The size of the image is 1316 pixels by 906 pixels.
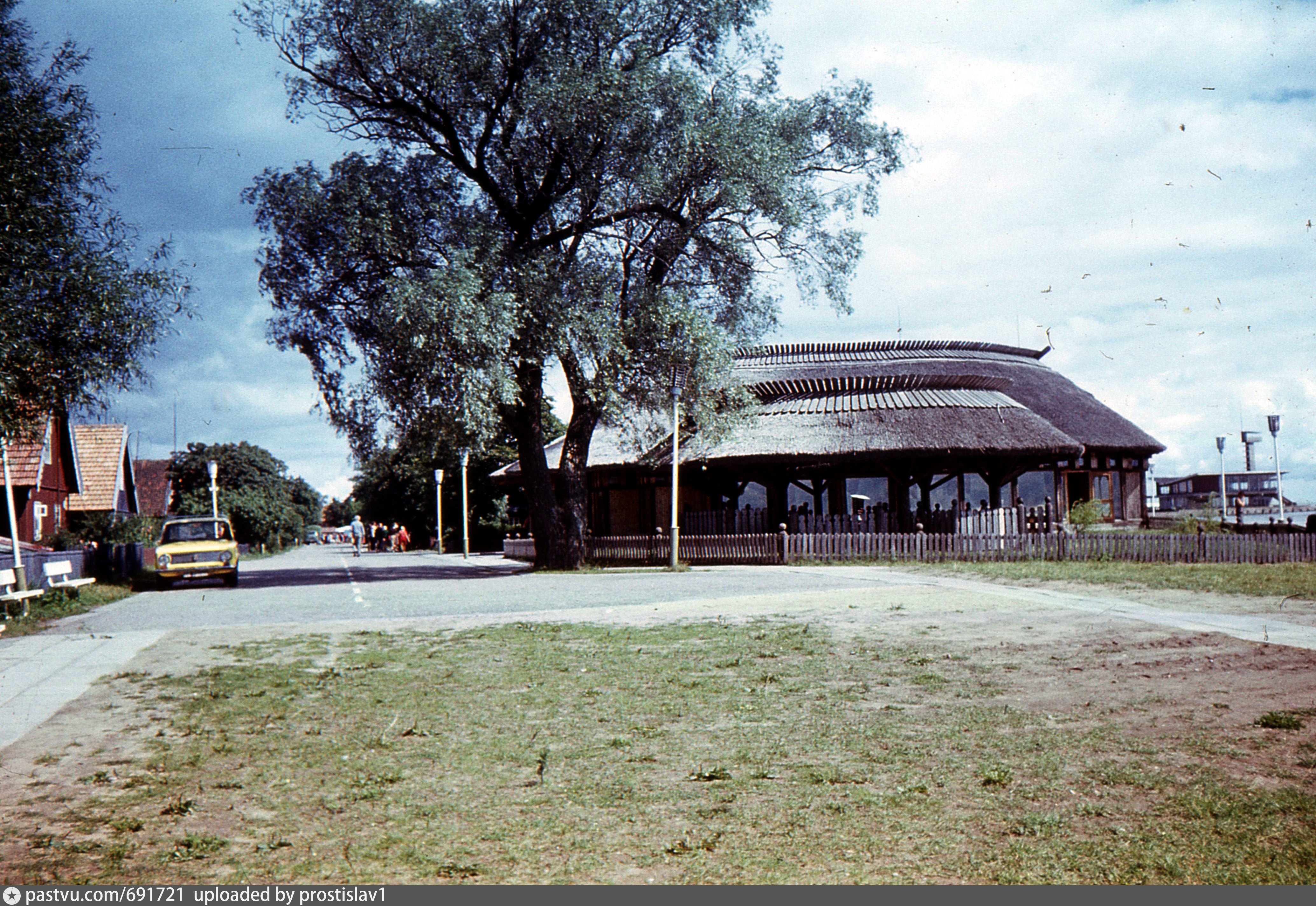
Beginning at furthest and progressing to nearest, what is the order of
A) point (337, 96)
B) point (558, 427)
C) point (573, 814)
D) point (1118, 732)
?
point (558, 427) → point (337, 96) → point (1118, 732) → point (573, 814)

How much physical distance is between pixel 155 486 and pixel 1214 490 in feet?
314

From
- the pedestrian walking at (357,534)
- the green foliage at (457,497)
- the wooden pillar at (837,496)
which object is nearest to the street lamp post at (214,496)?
the pedestrian walking at (357,534)

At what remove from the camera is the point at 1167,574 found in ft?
70.3

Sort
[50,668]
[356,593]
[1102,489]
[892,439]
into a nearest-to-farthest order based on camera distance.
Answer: [50,668] → [356,593] → [892,439] → [1102,489]

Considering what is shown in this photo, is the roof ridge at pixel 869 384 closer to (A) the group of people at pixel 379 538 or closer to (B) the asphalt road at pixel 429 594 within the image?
(B) the asphalt road at pixel 429 594

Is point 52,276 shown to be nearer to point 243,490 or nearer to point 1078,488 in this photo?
point 1078,488

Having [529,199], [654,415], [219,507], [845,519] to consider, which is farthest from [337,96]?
[219,507]

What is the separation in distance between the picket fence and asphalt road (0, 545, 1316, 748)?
2.61 m

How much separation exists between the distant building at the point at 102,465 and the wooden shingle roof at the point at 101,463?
0.02 meters

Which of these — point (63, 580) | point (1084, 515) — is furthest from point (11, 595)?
point (1084, 515)

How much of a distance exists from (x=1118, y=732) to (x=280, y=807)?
513 cm

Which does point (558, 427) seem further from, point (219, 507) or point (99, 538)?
point (99, 538)

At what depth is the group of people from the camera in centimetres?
5569

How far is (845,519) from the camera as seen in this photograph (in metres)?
31.6
